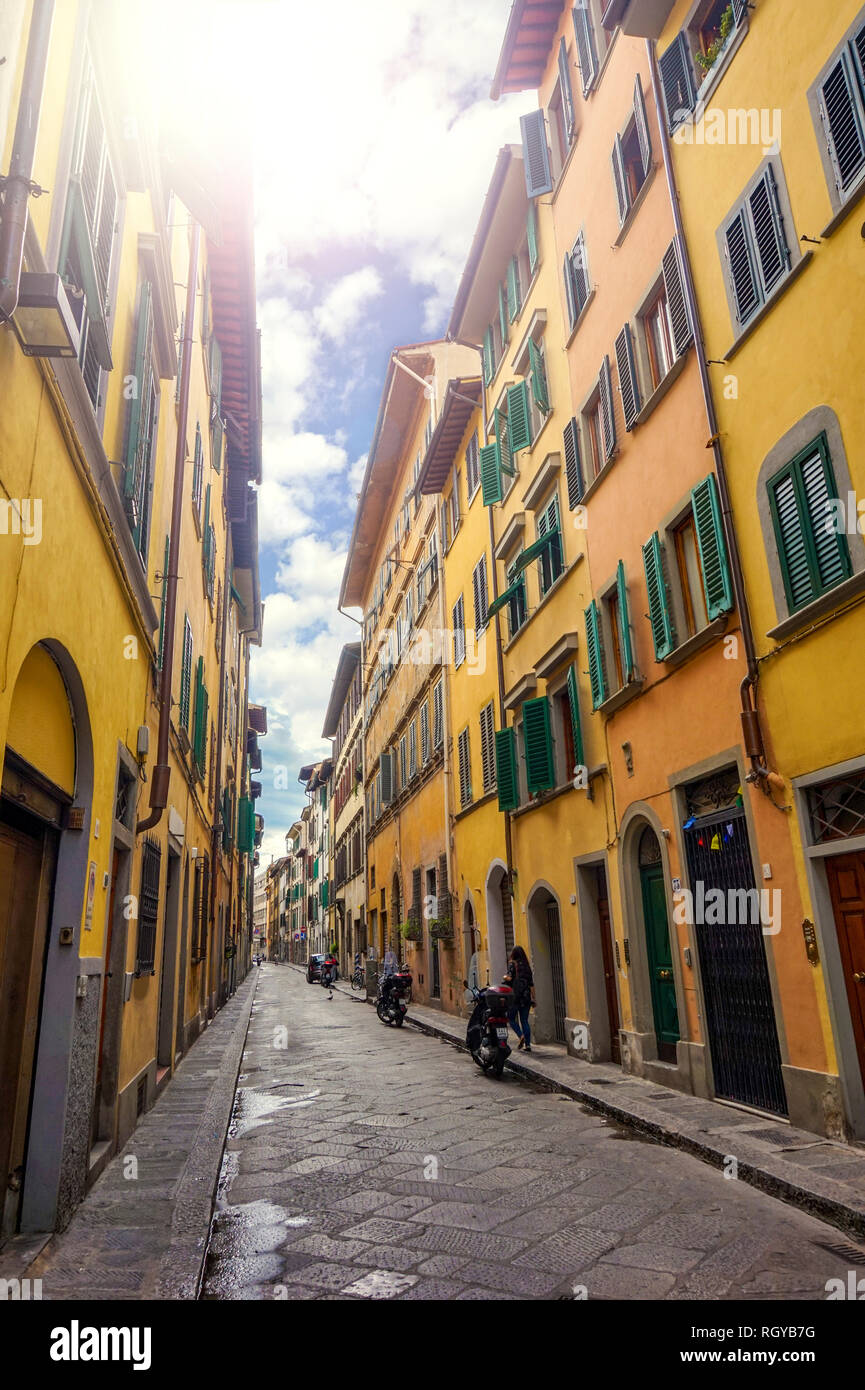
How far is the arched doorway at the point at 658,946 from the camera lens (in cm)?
969

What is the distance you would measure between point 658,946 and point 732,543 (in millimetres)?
4616

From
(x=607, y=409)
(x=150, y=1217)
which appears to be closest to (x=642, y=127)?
(x=607, y=409)

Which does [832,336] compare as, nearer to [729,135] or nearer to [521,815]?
[729,135]

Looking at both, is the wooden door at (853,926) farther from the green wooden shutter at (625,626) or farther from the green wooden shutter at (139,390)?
the green wooden shutter at (139,390)

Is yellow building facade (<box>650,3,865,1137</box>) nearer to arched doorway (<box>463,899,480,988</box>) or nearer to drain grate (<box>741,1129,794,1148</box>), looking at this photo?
drain grate (<box>741,1129,794,1148</box>)

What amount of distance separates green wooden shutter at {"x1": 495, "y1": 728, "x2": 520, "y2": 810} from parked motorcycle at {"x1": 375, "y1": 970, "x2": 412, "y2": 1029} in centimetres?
493

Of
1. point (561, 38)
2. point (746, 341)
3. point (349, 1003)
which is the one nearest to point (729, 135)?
point (746, 341)

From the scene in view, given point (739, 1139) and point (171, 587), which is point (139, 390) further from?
point (739, 1139)

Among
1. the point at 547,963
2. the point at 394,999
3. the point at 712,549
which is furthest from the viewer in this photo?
the point at 394,999

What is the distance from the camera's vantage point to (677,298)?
9.45m

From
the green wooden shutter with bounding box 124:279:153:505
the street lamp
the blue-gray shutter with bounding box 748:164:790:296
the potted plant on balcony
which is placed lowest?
the street lamp

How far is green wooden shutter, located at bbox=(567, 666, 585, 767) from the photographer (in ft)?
39.6

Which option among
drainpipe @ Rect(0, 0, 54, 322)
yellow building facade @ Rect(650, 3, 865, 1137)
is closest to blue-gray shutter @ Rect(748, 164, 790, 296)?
yellow building facade @ Rect(650, 3, 865, 1137)

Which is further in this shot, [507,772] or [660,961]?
[507,772]
